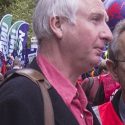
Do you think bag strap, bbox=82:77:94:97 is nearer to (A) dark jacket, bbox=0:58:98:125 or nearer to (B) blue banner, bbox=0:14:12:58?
(A) dark jacket, bbox=0:58:98:125

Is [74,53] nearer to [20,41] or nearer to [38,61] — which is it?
[38,61]

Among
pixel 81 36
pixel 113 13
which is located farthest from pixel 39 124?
pixel 113 13

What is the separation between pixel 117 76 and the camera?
8.71ft

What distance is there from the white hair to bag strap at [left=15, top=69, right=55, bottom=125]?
21cm

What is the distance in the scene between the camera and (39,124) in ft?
6.23

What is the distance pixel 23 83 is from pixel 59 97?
182 millimetres

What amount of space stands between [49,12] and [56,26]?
71 millimetres

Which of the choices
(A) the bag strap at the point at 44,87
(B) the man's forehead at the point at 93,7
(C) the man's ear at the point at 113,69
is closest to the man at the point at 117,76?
(C) the man's ear at the point at 113,69

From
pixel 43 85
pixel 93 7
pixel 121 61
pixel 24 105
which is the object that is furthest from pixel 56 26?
pixel 121 61

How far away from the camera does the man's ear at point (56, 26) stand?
7.02ft

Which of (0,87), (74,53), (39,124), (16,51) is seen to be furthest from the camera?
(16,51)

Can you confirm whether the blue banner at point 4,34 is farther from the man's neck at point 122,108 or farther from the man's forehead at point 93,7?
the man's forehead at point 93,7

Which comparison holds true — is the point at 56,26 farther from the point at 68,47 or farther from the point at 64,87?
the point at 64,87

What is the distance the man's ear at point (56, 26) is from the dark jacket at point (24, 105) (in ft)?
0.91
